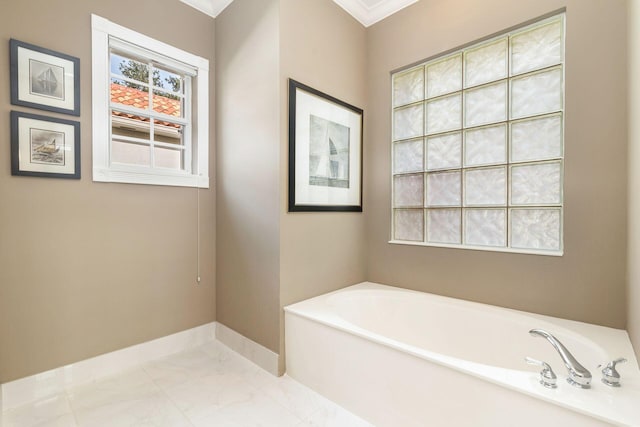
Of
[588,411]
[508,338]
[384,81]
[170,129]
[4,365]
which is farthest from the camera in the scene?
[384,81]

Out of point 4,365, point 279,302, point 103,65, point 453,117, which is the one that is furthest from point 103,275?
point 453,117

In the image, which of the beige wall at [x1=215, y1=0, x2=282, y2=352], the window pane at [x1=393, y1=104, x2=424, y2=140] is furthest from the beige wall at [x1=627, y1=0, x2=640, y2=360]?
the beige wall at [x1=215, y1=0, x2=282, y2=352]

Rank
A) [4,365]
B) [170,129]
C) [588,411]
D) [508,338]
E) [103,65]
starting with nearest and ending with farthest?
[588,411] → [4,365] → [508,338] → [103,65] → [170,129]

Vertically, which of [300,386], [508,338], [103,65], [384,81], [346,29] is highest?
[346,29]

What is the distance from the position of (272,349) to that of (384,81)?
2286 mm

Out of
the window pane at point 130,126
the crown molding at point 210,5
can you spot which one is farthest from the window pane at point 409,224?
the crown molding at point 210,5

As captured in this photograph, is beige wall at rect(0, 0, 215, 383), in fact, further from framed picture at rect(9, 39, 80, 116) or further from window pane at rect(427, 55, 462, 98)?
A: window pane at rect(427, 55, 462, 98)

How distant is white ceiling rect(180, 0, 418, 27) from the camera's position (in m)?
2.29

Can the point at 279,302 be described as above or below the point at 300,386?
above

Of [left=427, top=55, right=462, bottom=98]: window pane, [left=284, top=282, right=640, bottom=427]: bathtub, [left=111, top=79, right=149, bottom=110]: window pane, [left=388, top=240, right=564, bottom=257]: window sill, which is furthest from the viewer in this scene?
[left=427, top=55, right=462, bottom=98]: window pane

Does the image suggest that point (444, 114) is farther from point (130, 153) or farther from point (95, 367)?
point (95, 367)

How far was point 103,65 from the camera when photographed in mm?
1839

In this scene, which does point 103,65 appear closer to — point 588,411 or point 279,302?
point 279,302

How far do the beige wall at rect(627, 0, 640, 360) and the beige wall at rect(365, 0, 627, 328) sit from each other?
11 cm
